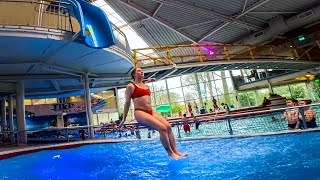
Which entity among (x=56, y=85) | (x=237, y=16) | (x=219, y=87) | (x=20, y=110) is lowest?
(x=20, y=110)

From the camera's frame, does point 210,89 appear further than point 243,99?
Yes

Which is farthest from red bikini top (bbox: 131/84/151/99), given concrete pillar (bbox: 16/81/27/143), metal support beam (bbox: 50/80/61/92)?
metal support beam (bbox: 50/80/61/92)

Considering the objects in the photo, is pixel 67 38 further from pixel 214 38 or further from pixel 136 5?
pixel 214 38

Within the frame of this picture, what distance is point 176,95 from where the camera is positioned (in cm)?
3400

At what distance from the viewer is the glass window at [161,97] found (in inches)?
1342

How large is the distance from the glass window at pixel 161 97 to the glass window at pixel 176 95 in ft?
2.63

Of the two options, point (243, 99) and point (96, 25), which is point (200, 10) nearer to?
point (96, 25)

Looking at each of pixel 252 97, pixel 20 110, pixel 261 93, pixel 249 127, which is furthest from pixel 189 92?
pixel 20 110

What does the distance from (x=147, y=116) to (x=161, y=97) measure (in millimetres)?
30786

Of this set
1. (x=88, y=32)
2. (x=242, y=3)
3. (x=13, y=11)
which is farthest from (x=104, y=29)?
(x=242, y=3)

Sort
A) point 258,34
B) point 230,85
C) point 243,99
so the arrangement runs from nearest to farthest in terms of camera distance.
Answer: point 258,34 < point 230,85 < point 243,99

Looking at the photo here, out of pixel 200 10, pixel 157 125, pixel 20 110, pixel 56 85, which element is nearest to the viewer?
pixel 157 125

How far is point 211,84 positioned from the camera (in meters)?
31.3

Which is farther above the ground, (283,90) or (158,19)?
(158,19)
